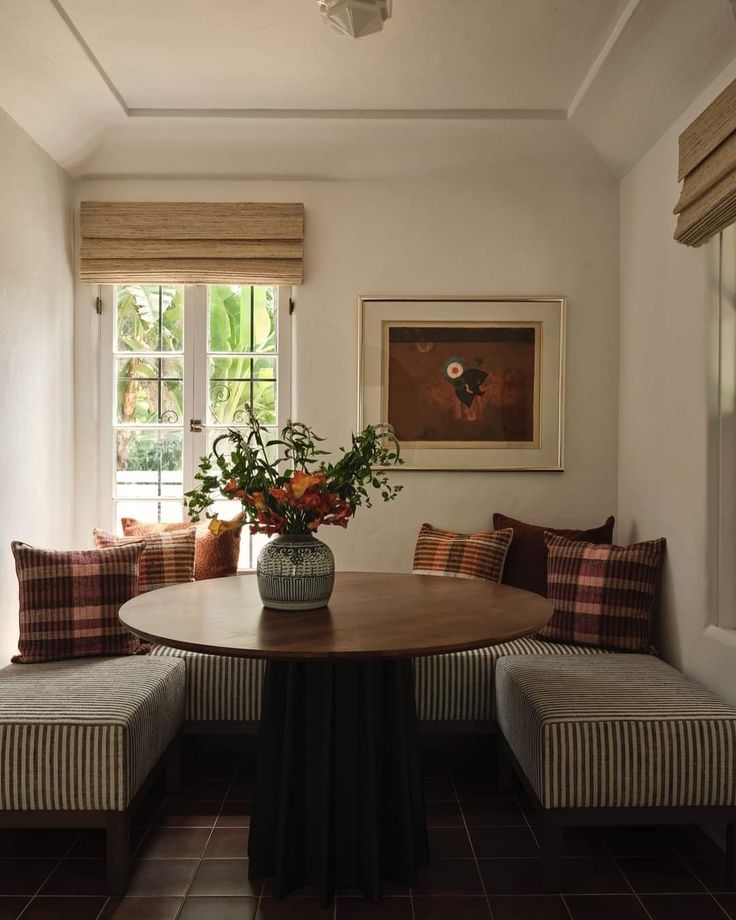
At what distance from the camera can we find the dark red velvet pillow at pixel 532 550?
359 cm

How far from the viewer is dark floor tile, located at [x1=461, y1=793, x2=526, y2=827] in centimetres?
273

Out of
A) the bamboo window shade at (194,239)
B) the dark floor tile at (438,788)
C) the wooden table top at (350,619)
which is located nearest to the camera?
the wooden table top at (350,619)

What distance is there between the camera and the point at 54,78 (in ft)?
10.2

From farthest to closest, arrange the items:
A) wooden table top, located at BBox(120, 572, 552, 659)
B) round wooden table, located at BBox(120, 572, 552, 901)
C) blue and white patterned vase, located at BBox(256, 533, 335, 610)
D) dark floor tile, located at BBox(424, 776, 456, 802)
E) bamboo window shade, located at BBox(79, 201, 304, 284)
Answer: bamboo window shade, located at BBox(79, 201, 304, 284)
dark floor tile, located at BBox(424, 776, 456, 802)
blue and white patterned vase, located at BBox(256, 533, 335, 610)
round wooden table, located at BBox(120, 572, 552, 901)
wooden table top, located at BBox(120, 572, 552, 659)

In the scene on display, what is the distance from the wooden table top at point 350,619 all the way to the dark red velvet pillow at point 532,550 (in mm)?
834

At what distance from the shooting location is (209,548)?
11.9 ft

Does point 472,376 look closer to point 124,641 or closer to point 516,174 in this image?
point 516,174

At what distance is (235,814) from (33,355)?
202 cm

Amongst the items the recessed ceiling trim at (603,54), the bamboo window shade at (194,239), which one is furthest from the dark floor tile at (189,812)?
the recessed ceiling trim at (603,54)

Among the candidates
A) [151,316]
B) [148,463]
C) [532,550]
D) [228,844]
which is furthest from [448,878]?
[151,316]

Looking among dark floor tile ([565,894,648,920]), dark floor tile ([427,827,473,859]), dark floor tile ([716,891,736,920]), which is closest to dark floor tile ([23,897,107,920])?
dark floor tile ([427,827,473,859])

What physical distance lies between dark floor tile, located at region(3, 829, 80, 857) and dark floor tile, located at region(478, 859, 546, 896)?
4.28 ft

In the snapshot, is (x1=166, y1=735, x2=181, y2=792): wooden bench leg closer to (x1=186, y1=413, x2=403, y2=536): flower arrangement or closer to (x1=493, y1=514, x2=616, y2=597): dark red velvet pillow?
(x1=186, y1=413, x2=403, y2=536): flower arrangement

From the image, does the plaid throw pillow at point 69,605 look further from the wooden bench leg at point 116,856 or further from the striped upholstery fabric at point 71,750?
the wooden bench leg at point 116,856
